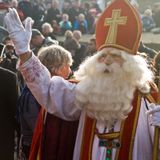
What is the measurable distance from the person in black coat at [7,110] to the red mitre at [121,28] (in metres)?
0.80

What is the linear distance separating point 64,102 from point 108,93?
0.33m

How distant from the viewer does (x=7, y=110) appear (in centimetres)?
432

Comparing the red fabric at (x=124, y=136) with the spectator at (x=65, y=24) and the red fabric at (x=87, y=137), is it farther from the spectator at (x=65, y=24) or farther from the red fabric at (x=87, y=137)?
the spectator at (x=65, y=24)

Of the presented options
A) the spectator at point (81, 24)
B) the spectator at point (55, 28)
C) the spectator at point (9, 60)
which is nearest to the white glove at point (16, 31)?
the spectator at point (9, 60)

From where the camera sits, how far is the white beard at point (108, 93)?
3.81 meters

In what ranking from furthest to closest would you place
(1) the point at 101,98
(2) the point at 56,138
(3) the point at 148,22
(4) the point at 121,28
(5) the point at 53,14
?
(3) the point at 148,22 < (5) the point at 53,14 < (2) the point at 56,138 < (4) the point at 121,28 < (1) the point at 101,98

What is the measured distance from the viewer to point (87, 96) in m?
3.83

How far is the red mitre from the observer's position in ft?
13.0

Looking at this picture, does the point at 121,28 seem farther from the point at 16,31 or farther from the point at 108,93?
the point at 16,31

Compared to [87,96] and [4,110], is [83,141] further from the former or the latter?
[4,110]

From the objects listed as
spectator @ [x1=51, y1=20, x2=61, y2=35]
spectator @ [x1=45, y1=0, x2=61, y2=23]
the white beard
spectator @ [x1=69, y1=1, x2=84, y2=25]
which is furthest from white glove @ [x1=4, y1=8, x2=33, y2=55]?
spectator @ [x1=69, y1=1, x2=84, y2=25]

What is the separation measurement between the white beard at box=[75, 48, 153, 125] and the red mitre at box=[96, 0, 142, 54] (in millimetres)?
196

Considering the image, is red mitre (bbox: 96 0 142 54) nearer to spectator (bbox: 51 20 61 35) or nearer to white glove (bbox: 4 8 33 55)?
white glove (bbox: 4 8 33 55)

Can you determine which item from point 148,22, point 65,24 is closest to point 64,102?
point 65,24
